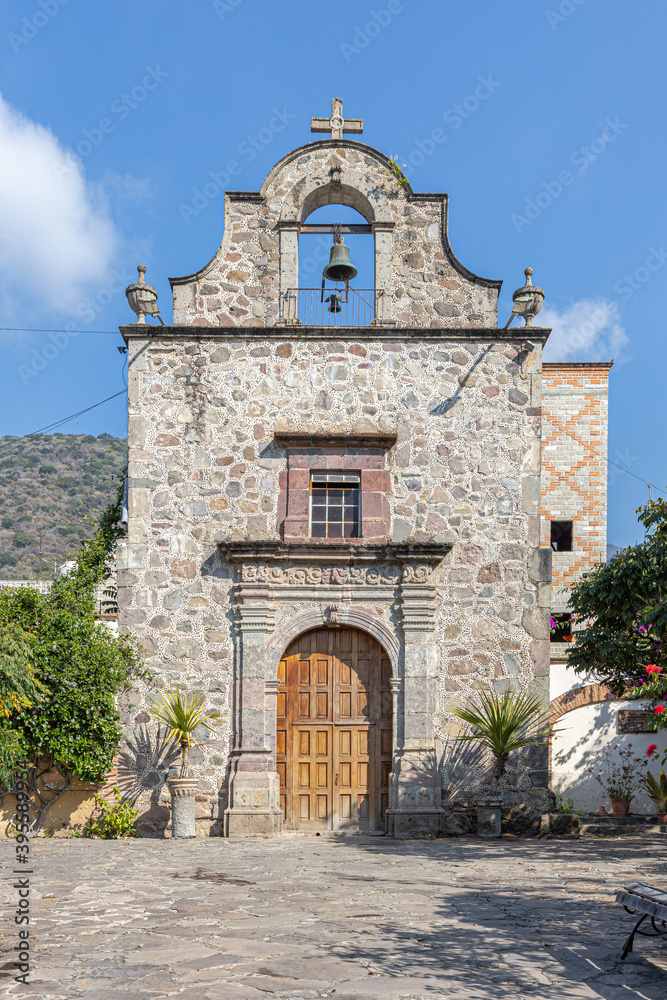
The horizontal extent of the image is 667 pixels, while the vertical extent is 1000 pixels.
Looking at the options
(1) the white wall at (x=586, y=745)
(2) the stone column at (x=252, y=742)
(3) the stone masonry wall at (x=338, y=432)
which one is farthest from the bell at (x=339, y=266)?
(1) the white wall at (x=586, y=745)

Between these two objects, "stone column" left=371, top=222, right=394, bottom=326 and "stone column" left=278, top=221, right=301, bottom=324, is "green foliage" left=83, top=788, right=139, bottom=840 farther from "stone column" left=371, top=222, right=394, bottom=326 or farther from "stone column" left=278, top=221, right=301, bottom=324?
"stone column" left=371, top=222, right=394, bottom=326

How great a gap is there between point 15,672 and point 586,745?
26.0 feet

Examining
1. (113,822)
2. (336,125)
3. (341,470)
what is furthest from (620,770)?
(336,125)

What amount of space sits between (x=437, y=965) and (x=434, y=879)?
2.81m

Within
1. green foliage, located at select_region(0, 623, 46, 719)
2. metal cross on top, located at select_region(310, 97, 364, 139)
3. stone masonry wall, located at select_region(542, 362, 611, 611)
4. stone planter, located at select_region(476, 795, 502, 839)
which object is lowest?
stone planter, located at select_region(476, 795, 502, 839)

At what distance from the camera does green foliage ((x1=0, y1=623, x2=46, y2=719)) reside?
9422 millimetres

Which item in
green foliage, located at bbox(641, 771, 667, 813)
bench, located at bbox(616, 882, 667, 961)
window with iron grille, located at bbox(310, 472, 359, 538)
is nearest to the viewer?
bench, located at bbox(616, 882, 667, 961)

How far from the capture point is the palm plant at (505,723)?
10820mm

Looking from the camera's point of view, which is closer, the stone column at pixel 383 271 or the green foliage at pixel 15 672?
the green foliage at pixel 15 672

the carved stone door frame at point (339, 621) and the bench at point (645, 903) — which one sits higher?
the carved stone door frame at point (339, 621)

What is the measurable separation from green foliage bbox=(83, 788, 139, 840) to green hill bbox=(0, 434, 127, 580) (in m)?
22.1

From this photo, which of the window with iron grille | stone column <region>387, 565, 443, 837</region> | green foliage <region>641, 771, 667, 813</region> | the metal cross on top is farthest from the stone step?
the metal cross on top

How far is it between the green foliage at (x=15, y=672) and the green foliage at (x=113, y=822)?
5.74ft

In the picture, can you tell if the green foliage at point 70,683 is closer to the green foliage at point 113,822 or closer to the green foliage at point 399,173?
the green foliage at point 113,822
